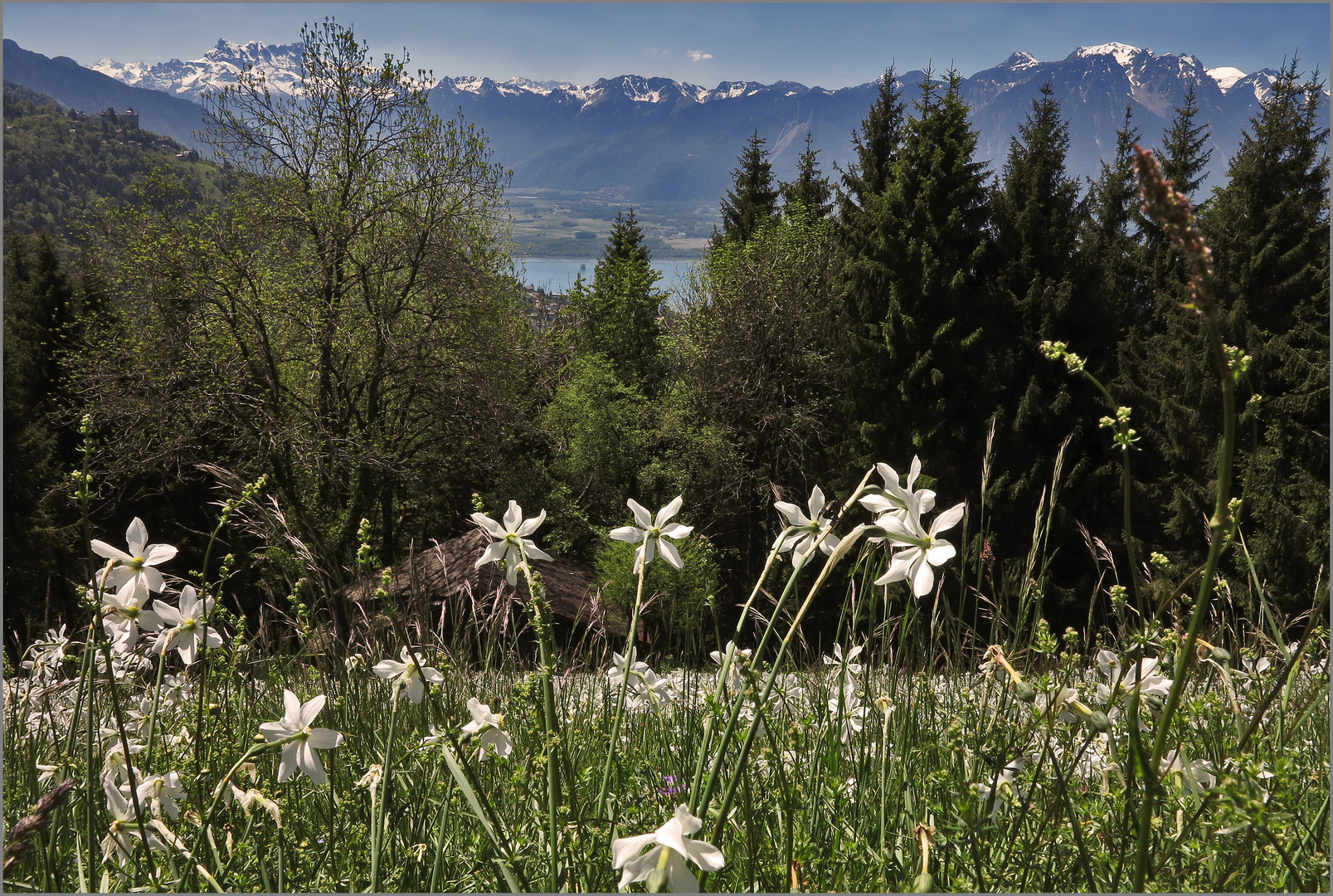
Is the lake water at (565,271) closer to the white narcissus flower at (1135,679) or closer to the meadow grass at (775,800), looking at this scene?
the meadow grass at (775,800)

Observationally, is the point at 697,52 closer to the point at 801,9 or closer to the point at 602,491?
the point at 801,9

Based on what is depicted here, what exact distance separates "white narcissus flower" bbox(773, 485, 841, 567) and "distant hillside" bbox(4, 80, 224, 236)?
1368 cm

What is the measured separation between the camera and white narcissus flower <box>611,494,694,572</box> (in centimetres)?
120

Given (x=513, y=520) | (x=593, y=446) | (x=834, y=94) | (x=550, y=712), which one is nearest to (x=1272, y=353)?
(x=834, y=94)

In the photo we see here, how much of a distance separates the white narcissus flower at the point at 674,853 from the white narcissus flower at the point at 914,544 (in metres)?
0.38

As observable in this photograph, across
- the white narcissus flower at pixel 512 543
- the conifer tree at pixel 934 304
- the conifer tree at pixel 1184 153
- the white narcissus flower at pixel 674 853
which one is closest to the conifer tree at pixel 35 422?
the white narcissus flower at pixel 512 543

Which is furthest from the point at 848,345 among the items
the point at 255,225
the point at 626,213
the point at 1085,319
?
the point at 626,213

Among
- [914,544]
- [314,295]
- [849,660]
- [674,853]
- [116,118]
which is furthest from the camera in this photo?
[116,118]

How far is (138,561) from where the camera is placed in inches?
53.5

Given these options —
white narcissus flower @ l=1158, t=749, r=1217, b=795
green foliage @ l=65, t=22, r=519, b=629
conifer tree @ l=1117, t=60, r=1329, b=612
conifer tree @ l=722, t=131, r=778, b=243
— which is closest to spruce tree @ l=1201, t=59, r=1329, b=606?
conifer tree @ l=1117, t=60, r=1329, b=612

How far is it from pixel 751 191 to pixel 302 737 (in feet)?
96.5

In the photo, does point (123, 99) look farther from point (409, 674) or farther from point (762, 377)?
point (409, 674)

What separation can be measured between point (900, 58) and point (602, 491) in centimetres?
1722

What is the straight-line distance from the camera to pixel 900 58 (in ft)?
7.59
